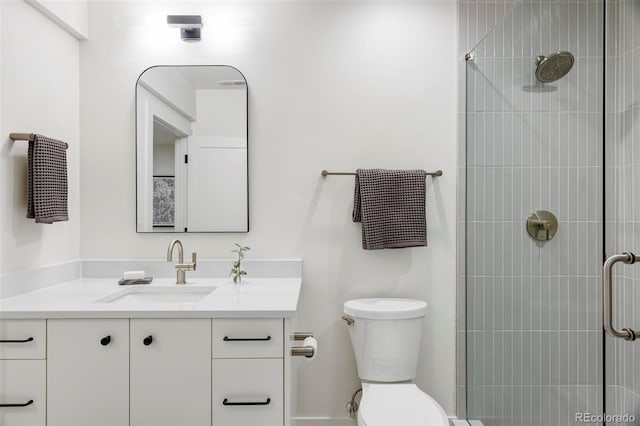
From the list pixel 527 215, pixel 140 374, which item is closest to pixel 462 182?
pixel 527 215

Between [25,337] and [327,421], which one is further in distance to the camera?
[327,421]

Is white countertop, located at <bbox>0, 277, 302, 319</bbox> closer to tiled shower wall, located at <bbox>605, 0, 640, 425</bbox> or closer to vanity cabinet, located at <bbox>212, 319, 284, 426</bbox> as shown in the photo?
vanity cabinet, located at <bbox>212, 319, 284, 426</bbox>

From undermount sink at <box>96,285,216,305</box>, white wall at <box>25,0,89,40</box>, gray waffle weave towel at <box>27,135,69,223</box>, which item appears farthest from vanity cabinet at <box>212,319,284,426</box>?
white wall at <box>25,0,89,40</box>

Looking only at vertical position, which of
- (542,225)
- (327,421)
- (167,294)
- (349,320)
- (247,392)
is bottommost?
(327,421)

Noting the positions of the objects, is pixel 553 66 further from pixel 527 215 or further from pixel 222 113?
pixel 222 113

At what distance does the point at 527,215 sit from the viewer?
1.64 metres

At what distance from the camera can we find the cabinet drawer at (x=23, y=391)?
4.92ft

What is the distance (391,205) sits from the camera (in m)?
2.13

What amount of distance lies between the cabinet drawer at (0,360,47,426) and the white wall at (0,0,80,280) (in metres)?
0.45

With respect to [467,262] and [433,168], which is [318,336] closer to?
[467,262]

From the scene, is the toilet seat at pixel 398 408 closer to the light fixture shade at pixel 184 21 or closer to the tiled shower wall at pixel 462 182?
the tiled shower wall at pixel 462 182

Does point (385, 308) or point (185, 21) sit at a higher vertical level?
point (185, 21)

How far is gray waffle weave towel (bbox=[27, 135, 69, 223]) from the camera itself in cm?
179

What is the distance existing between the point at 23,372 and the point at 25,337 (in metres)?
0.12
